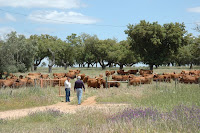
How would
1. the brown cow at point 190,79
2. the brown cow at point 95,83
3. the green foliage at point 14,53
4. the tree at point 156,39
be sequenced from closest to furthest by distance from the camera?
the brown cow at point 95,83
the brown cow at point 190,79
the green foliage at point 14,53
the tree at point 156,39

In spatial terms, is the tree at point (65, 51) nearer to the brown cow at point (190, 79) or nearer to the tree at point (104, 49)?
the tree at point (104, 49)

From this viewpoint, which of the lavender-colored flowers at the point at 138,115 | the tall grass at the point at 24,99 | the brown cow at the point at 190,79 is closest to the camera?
the lavender-colored flowers at the point at 138,115

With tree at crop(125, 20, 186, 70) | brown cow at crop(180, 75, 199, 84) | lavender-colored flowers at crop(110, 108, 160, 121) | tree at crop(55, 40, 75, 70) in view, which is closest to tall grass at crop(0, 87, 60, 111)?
lavender-colored flowers at crop(110, 108, 160, 121)

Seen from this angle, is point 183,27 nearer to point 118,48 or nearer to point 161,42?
point 161,42

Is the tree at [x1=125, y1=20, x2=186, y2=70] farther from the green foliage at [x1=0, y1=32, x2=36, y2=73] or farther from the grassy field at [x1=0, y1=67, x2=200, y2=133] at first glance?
the grassy field at [x1=0, y1=67, x2=200, y2=133]

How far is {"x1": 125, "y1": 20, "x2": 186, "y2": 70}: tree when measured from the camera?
149 feet

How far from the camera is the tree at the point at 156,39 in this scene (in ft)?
149

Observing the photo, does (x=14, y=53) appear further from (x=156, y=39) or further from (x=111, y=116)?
(x=111, y=116)

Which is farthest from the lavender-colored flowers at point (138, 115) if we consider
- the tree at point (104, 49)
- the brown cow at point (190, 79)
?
the tree at point (104, 49)

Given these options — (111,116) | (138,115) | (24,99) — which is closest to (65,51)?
(24,99)

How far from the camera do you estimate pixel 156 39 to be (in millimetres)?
44344

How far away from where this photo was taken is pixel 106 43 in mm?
72438

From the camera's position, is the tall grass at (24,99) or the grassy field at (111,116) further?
the tall grass at (24,99)

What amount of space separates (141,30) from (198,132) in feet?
131
